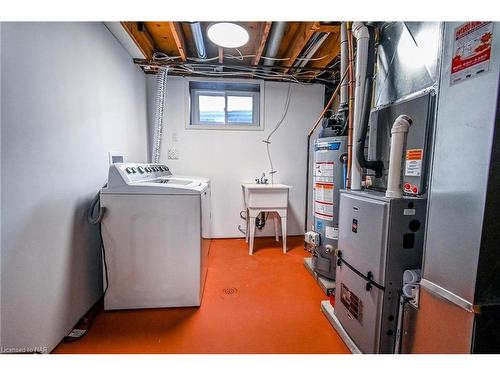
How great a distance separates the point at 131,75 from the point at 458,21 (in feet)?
8.86

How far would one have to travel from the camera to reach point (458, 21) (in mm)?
822

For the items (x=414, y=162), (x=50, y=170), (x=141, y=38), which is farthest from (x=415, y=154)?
(x=141, y=38)

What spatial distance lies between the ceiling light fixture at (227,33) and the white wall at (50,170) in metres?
0.90

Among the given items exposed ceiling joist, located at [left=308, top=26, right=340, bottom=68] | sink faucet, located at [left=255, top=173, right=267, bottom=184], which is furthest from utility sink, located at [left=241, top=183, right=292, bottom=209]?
exposed ceiling joist, located at [left=308, top=26, right=340, bottom=68]

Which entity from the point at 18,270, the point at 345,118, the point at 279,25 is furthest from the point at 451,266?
the point at 279,25

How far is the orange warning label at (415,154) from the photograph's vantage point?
3.97 feet

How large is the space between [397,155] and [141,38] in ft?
8.34

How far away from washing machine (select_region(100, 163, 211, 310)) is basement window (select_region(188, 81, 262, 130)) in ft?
5.72

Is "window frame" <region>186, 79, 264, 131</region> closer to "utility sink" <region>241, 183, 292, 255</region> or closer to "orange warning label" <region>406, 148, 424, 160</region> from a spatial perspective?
"utility sink" <region>241, 183, 292, 255</region>

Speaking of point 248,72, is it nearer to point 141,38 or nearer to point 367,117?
point 141,38

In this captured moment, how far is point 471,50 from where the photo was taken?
77 cm

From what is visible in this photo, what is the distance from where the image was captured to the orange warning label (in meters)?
1.21

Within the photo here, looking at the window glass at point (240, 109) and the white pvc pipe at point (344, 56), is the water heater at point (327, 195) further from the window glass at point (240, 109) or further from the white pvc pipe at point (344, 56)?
the window glass at point (240, 109)
